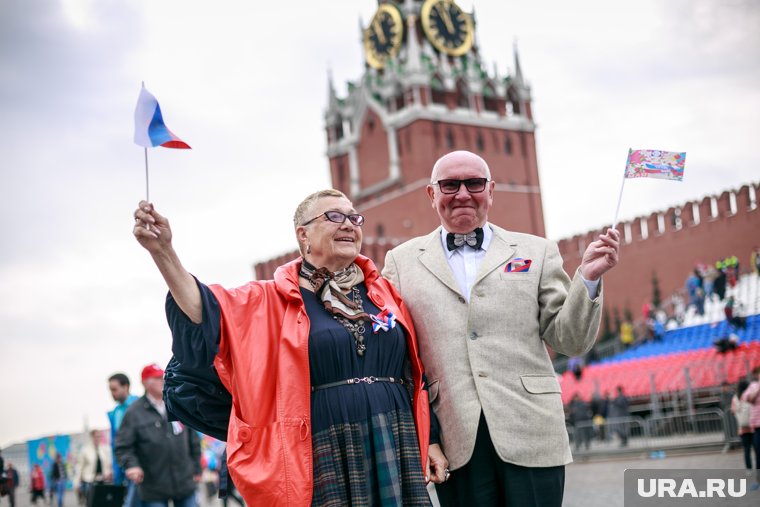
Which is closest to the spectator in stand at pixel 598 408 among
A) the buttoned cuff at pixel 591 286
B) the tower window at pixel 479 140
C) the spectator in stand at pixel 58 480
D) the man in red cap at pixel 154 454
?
the spectator in stand at pixel 58 480

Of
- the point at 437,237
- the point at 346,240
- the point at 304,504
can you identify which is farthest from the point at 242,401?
the point at 437,237

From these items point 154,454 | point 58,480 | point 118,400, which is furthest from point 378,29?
point 154,454

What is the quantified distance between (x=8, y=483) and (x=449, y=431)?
6.12 m

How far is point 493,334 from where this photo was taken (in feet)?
10.6

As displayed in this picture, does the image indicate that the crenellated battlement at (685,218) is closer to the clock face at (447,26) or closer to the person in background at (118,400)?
the clock face at (447,26)

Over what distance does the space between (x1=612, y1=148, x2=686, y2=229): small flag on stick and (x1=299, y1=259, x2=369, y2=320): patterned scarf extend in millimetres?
1038

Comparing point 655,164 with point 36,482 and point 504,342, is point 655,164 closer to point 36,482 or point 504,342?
point 504,342

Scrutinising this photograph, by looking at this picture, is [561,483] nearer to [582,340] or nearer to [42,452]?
[582,340]

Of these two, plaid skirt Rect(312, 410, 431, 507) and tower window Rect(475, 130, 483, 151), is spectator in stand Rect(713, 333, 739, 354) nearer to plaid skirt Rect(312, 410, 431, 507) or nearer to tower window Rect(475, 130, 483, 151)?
plaid skirt Rect(312, 410, 431, 507)

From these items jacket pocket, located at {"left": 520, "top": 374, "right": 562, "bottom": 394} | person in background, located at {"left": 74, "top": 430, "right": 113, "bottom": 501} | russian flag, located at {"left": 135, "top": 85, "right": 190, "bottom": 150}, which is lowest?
person in background, located at {"left": 74, "top": 430, "right": 113, "bottom": 501}

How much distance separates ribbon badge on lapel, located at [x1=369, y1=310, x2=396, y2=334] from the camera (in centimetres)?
306

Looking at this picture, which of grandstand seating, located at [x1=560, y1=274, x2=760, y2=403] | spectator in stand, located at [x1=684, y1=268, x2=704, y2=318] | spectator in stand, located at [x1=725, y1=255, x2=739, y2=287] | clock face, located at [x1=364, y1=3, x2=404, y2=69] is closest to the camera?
grandstand seating, located at [x1=560, y1=274, x2=760, y2=403]

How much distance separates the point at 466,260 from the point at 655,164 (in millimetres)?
754

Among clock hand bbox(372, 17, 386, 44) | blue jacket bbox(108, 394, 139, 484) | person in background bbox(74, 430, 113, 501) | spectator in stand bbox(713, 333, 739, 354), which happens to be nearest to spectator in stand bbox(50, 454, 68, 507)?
person in background bbox(74, 430, 113, 501)
